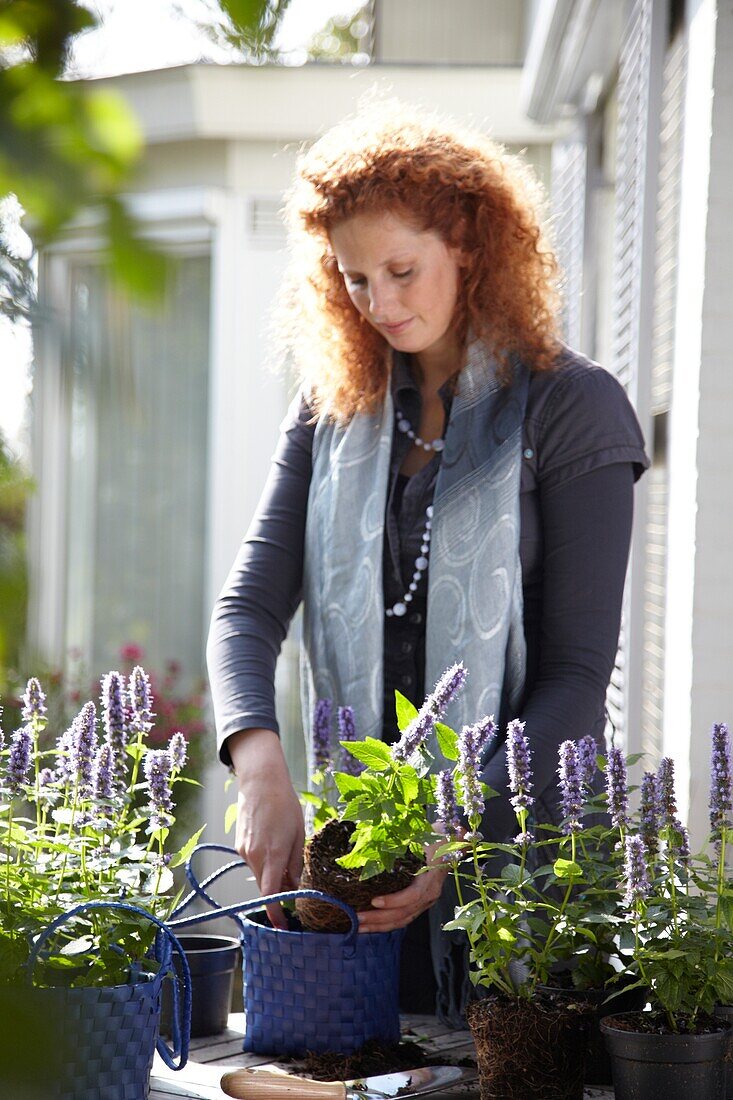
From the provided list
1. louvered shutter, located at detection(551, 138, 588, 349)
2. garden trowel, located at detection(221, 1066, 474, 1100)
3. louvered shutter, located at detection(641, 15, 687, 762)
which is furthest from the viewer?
louvered shutter, located at detection(551, 138, 588, 349)

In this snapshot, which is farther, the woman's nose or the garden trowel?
the woman's nose

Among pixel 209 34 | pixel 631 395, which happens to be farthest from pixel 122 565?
pixel 209 34

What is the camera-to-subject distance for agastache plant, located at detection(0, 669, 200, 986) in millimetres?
1139

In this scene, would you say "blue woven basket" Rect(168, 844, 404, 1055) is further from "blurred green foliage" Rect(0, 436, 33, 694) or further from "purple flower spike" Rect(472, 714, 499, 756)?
"blurred green foliage" Rect(0, 436, 33, 694)

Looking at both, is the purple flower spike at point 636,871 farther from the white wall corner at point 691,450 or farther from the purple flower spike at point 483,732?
the white wall corner at point 691,450

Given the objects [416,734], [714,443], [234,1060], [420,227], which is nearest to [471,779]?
[416,734]

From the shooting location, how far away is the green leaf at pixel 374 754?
1261mm

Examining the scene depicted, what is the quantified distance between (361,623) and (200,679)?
3.83 meters

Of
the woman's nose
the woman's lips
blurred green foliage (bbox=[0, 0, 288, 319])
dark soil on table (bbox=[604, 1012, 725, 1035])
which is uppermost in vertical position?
the woman's nose

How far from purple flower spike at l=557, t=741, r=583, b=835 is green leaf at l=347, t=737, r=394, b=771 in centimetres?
17

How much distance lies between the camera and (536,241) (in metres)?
1.91

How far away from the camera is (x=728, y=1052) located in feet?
3.70

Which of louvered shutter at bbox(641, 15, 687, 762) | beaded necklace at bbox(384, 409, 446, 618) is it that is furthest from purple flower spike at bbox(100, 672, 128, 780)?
louvered shutter at bbox(641, 15, 687, 762)

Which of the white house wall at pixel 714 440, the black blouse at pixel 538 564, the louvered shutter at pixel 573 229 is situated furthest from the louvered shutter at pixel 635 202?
the black blouse at pixel 538 564
